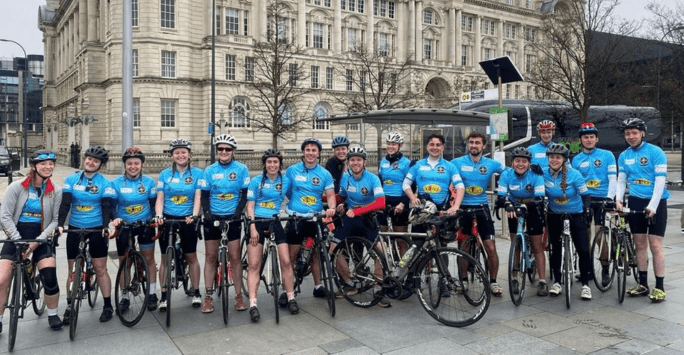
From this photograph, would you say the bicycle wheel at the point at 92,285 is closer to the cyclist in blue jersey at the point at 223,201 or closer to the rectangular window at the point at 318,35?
the cyclist in blue jersey at the point at 223,201

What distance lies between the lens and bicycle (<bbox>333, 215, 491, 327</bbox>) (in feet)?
19.2

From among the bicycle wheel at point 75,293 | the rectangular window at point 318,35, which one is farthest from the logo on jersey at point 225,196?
the rectangular window at point 318,35

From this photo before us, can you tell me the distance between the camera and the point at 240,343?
214 inches

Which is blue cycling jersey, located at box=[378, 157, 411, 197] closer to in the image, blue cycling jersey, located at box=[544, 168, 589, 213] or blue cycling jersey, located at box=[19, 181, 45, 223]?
blue cycling jersey, located at box=[544, 168, 589, 213]

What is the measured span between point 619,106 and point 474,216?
968 inches

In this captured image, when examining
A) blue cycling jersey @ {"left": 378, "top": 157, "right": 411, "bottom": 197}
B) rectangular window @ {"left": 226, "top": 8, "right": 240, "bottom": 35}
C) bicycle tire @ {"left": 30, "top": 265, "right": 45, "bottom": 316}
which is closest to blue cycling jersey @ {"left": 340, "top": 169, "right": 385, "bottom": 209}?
blue cycling jersey @ {"left": 378, "top": 157, "right": 411, "bottom": 197}

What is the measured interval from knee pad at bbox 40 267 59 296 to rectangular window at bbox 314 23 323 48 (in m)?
56.3

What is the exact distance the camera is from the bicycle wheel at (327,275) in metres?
6.27

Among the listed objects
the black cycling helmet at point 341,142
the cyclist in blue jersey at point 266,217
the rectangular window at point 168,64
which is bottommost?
the cyclist in blue jersey at point 266,217

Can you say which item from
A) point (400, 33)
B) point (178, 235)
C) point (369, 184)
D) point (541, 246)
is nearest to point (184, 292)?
point (178, 235)

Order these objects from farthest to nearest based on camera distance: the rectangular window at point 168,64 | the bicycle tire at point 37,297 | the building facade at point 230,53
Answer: the rectangular window at point 168,64 < the building facade at point 230,53 < the bicycle tire at point 37,297

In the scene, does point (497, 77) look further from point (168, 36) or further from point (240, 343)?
point (168, 36)

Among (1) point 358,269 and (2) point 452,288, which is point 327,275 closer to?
(1) point 358,269

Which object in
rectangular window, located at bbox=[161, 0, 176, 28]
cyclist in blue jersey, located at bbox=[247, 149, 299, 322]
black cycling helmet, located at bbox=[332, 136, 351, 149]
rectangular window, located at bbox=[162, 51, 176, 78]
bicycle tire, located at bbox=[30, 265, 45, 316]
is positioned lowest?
bicycle tire, located at bbox=[30, 265, 45, 316]
